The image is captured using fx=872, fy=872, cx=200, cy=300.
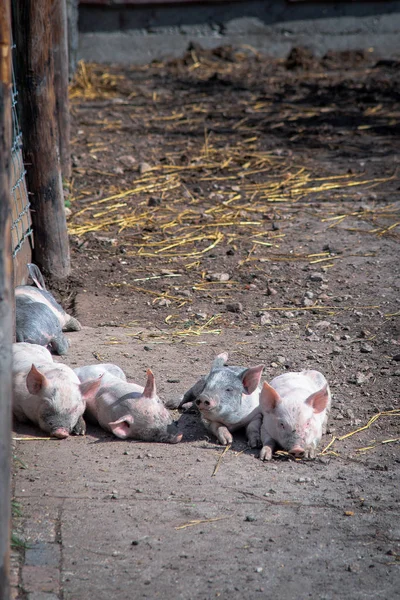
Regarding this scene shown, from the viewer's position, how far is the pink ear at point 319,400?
392 centimetres

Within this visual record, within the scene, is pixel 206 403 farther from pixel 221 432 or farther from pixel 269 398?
pixel 269 398

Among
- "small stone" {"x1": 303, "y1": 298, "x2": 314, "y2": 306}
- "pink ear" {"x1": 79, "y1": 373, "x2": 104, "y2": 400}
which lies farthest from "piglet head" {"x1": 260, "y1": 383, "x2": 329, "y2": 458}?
"small stone" {"x1": 303, "y1": 298, "x2": 314, "y2": 306}

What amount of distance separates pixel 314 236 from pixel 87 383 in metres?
3.20

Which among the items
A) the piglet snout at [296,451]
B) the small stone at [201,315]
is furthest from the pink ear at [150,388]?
the small stone at [201,315]

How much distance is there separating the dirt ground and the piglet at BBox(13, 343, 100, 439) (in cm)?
11

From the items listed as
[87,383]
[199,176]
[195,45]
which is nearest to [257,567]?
[87,383]

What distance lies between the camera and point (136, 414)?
3.97m

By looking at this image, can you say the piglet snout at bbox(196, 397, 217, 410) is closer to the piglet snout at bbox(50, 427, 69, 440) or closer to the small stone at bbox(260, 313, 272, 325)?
the piglet snout at bbox(50, 427, 69, 440)

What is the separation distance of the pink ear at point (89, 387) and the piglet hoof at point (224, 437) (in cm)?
61

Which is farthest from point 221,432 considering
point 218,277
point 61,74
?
point 61,74

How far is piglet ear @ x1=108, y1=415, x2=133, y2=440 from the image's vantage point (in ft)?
13.0

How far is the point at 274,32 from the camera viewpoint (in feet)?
44.5

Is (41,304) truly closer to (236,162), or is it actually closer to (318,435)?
(318,435)

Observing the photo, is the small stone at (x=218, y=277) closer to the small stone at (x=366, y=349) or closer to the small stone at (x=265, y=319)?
the small stone at (x=265, y=319)
